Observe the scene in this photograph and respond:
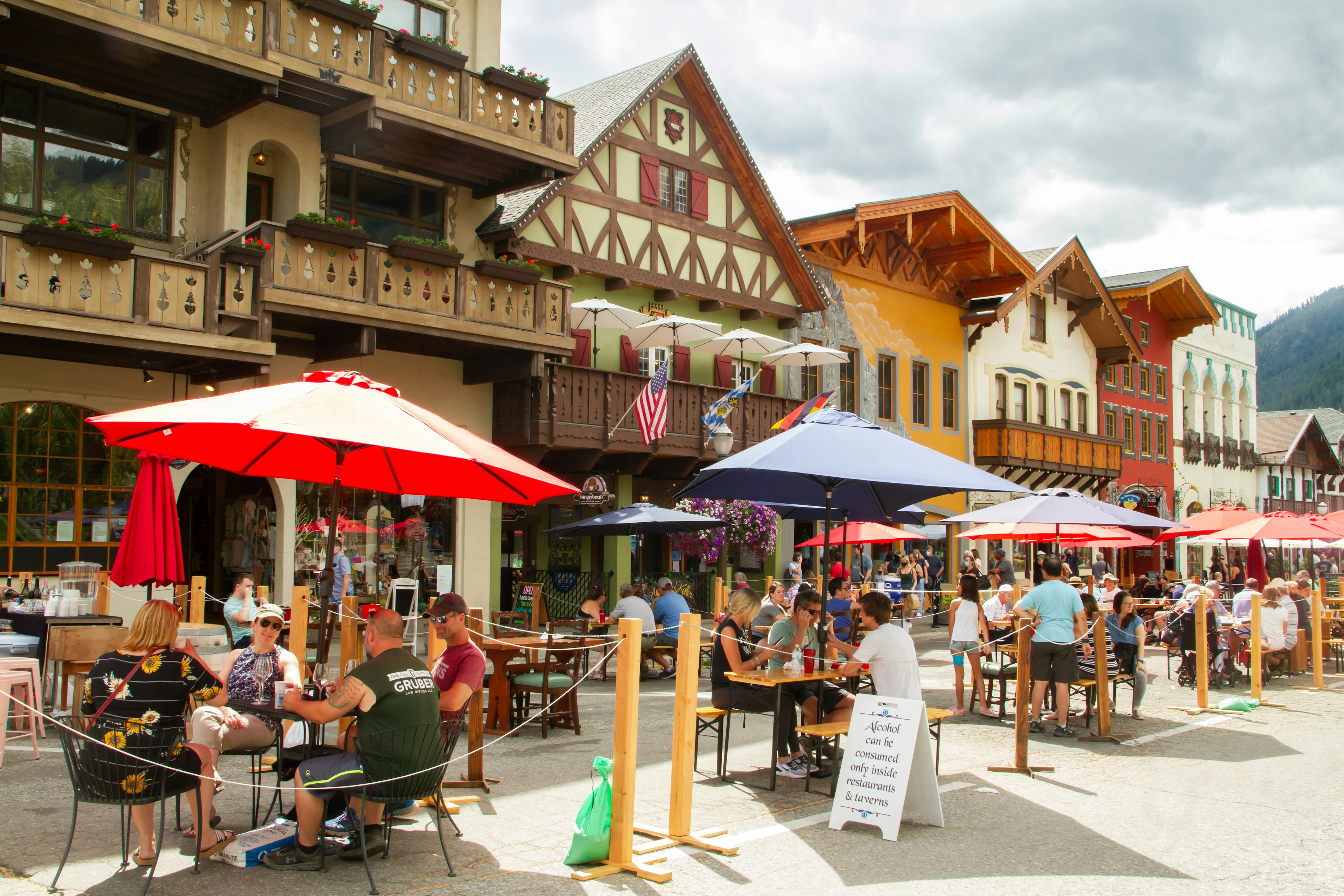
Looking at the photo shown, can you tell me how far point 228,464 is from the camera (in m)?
7.73

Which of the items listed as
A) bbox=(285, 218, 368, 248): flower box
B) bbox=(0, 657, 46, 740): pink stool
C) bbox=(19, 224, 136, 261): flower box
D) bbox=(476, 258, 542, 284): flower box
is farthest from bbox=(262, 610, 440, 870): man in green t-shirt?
bbox=(476, 258, 542, 284): flower box

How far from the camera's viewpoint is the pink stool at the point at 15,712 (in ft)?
27.1

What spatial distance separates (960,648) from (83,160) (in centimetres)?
1226

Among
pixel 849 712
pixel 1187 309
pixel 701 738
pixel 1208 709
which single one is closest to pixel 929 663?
pixel 1208 709

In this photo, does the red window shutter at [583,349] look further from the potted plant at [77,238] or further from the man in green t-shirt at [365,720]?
the man in green t-shirt at [365,720]

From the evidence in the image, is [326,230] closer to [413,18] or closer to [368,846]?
[413,18]

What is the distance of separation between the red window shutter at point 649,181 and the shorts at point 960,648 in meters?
12.2

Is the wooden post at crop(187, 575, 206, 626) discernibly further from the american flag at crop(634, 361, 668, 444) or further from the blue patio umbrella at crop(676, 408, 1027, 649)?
the american flag at crop(634, 361, 668, 444)

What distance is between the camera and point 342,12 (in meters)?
14.7

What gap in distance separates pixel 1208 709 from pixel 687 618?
28.3ft

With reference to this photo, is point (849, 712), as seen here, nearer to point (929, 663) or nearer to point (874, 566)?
point (929, 663)

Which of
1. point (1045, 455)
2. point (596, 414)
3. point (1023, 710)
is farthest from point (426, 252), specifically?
point (1045, 455)

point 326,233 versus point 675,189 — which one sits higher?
point 675,189

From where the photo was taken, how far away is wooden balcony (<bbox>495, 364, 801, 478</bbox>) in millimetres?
18219
